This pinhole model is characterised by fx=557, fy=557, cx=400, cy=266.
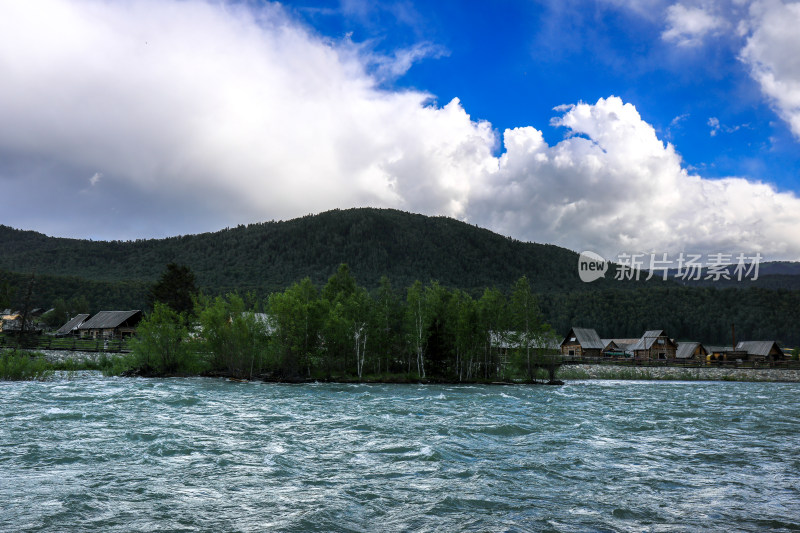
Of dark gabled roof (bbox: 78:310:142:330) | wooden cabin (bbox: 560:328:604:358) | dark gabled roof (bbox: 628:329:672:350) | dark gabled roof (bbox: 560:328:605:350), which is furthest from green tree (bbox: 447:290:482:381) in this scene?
dark gabled roof (bbox: 78:310:142:330)

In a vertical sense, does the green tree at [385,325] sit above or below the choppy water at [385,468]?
above

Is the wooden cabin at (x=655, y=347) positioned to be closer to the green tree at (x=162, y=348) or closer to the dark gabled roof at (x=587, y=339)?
the dark gabled roof at (x=587, y=339)

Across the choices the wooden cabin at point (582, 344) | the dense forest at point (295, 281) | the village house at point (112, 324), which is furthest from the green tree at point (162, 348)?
the wooden cabin at point (582, 344)

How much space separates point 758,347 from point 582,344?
90.7 feet

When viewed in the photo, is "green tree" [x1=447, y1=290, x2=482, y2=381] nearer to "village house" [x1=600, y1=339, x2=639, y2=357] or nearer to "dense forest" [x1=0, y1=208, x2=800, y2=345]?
"village house" [x1=600, y1=339, x2=639, y2=357]

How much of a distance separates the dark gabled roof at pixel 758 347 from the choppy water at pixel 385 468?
7340cm

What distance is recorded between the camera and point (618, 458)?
16.9 m

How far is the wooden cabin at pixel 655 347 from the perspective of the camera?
103 metres

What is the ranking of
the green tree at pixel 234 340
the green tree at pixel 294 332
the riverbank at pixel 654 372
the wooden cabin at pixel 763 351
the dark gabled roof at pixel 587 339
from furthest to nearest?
1. the dark gabled roof at pixel 587 339
2. the wooden cabin at pixel 763 351
3. the riverbank at pixel 654 372
4. the green tree at pixel 294 332
5. the green tree at pixel 234 340

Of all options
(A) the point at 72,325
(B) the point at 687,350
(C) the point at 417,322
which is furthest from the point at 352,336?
(A) the point at 72,325

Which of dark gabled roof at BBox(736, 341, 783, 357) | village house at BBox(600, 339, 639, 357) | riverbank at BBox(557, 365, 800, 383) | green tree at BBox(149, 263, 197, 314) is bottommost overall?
riverbank at BBox(557, 365, 800, 383)

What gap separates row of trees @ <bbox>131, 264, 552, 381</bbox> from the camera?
5144cm

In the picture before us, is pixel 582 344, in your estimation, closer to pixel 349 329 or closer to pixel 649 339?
pixel 649 339

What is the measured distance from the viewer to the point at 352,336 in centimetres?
5488
